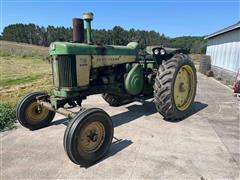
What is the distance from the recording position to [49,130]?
4297 mm

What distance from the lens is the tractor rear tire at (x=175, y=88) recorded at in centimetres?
438

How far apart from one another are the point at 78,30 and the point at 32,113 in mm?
1854

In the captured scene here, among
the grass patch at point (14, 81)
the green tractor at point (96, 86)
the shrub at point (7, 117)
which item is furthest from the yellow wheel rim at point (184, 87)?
the grass patch at point (14, 81)

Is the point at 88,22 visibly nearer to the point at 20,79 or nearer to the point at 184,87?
the point at 184,87

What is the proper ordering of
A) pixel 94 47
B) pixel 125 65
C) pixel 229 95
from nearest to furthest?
pixel 94 47 < pixel 125 65 < pixel 229 95

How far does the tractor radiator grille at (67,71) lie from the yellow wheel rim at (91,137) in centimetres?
88

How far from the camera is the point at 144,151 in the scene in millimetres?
3449

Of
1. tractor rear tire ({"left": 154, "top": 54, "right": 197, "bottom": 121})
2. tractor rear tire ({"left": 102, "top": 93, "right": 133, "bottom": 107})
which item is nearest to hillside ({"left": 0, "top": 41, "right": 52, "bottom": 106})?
tractor rear tire ({"left": 102, "top": 93, "right": 133, "bottom": 107})

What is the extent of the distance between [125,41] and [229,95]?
4.24 meters

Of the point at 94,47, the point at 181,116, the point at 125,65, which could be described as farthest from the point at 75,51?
the point at 181,116

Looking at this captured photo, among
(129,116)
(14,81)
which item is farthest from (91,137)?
(14,81)

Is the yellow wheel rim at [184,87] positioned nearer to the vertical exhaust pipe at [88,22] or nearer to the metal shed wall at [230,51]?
the vertical exhaust pipe at [88,22]

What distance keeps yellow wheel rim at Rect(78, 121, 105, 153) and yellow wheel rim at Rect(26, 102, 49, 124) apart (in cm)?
167

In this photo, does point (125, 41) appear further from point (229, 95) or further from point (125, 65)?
point (229, 95)
